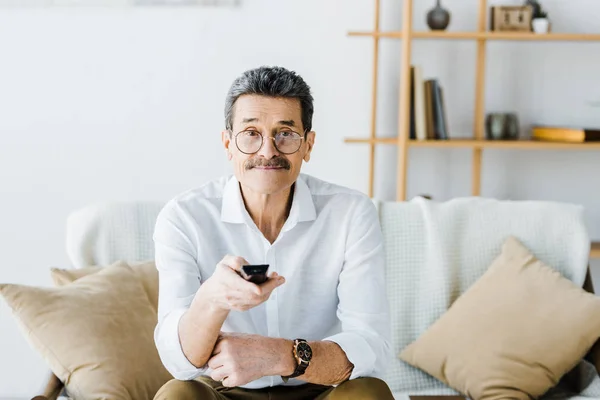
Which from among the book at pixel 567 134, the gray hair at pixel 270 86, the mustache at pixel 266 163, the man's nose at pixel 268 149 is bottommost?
the book at pixel 567 134

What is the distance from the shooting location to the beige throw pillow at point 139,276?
2244 mm

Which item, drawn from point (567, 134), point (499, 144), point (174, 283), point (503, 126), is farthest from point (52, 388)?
point (567, 134)

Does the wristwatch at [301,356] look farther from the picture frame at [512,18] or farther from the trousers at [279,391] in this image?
the picture frame at [512,18]

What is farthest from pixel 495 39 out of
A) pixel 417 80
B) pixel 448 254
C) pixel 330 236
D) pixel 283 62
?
pixel 330 236

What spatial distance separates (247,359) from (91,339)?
0.63 metres

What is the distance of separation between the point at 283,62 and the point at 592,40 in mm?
1224

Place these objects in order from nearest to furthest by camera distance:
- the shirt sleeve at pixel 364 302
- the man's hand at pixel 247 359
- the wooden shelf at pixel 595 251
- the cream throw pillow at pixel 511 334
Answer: the man's hand at pixel 247 359, the shirt sleeve at pixel 364 302, the cream throw pillow at pixel 511 334, the wooden shelf at pixel 595 251

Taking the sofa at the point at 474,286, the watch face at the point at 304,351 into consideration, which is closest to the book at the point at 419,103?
the sofa at the point at 474,286

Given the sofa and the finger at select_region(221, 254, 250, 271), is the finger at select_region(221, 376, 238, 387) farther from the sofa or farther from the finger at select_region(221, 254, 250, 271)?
the sofa

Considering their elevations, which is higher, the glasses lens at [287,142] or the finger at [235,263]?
the glasses lens at [287,142]

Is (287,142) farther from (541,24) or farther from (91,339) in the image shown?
(541,24)

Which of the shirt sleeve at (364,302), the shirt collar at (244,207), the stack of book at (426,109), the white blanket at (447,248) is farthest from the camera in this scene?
the stack of book at (426,109)

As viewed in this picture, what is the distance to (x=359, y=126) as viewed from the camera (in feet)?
10.8

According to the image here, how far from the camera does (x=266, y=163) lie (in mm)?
1734
